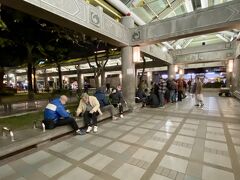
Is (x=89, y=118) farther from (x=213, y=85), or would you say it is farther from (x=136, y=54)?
(x=213, y=85)

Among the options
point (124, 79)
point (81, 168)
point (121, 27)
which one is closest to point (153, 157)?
point (81, 168)

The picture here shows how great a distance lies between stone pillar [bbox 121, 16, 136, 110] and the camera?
7.89 m

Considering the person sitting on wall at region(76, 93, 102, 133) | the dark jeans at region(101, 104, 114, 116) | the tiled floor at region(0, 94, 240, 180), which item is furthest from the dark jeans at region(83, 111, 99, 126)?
the dark jeans at region(101, 104, 114, 116)

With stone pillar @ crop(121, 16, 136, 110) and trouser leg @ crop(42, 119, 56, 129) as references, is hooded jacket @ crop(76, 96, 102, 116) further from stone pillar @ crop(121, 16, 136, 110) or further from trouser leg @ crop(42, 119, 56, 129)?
stone pillar @ crop(121, 16, 136, 110)

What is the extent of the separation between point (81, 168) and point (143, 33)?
21.0ft

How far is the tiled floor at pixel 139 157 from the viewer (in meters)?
2.63

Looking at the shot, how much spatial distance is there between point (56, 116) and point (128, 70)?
178 inches

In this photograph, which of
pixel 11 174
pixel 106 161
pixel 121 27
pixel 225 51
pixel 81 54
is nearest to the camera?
pixel 11 174

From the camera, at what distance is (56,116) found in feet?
14.2

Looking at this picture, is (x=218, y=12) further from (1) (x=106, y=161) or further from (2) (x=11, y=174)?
(2) (x=11, y=174)

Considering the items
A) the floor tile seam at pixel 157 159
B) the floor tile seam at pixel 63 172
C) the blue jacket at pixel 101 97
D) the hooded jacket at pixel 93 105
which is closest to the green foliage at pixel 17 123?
the hooded jacket at pixel 93 105

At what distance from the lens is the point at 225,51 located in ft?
44.3

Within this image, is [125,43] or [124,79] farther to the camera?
[124,79]

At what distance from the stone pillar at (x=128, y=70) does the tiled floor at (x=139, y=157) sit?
10.9ft
